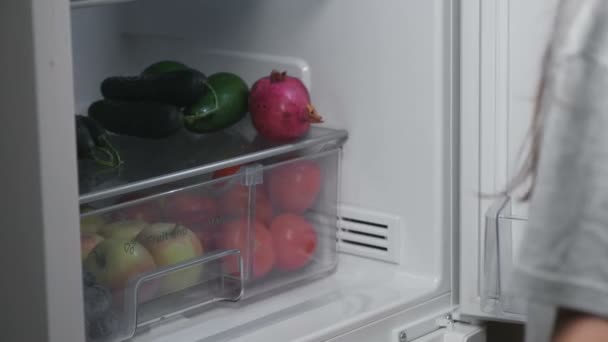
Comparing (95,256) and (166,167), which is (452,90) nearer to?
(166,167)

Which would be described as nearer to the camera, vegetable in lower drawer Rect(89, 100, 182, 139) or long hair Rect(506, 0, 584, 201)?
long hair Rect(506, 0, 584, 201)

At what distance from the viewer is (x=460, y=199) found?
120cm

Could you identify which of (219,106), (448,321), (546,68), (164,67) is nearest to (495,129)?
(448,321)

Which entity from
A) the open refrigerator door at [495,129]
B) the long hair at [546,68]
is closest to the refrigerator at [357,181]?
the open refrigerator door at [495,129]

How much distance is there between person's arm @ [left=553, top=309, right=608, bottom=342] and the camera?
1.37 ft

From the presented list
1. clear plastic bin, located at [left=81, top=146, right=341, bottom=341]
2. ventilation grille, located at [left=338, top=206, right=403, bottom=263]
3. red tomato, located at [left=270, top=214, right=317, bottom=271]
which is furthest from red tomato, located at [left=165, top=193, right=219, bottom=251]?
ventilation grille, located at [left=338, top=206, right=403, bottom=263]

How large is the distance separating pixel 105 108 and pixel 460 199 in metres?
0.50

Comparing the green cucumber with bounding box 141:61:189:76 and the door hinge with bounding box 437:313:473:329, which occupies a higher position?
the green cucumber with bounding box 141:61:189:76

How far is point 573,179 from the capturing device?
1.35ft

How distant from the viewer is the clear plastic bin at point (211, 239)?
1052mm

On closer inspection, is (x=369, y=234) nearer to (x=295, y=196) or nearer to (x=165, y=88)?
(x=295, y=196)

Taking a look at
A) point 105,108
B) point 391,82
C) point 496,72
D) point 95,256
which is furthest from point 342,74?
point 95,256

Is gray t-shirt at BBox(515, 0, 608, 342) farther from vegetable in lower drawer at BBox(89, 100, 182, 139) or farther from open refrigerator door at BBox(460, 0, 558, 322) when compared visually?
vegetable in lower drawer at BBox(89, 100, 182, 139)

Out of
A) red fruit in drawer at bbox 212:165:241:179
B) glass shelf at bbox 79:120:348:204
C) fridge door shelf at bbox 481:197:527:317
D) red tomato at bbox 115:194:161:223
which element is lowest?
fridge door shelf at bbox 481:197:527:317
